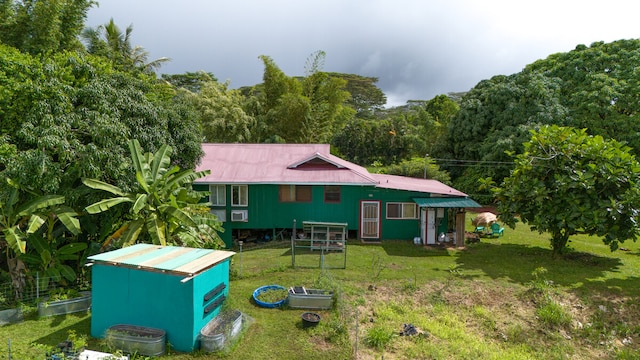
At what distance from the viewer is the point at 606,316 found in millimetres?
12984

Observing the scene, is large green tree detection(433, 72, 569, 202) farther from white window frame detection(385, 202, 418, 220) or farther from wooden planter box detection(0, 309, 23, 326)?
wooden planter box detection(0, 309, 23, 326)

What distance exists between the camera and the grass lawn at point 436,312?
1018 centimetres

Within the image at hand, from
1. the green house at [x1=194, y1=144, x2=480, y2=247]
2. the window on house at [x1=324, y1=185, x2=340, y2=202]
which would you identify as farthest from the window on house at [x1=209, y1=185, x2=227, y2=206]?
the window on house at [x1=324, y1=185, x2=340, y2=202]

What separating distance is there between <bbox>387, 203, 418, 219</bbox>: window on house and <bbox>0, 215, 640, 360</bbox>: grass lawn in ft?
9.87

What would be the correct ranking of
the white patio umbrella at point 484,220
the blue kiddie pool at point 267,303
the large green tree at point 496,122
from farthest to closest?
the large green tree at point 496,122
the white patio umbrella at point 484,220
the blue kiddie pool at point 267,303

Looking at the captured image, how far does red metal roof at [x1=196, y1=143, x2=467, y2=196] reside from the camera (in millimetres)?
20516

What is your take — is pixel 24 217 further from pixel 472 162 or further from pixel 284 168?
pixel 472 162

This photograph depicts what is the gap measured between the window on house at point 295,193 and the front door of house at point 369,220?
118 inches

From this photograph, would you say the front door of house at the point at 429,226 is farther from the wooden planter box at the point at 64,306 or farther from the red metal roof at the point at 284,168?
the wooden planter box at the point at 64,306

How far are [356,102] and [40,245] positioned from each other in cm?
6447

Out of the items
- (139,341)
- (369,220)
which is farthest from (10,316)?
(369,220)

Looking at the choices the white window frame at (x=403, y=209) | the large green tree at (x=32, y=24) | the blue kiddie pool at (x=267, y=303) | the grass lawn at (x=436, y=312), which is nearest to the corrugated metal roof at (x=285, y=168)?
the white window frame at (x=403, y=209)

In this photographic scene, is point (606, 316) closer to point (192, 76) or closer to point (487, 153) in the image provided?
point (487, 153)

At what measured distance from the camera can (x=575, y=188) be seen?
1639 cm
